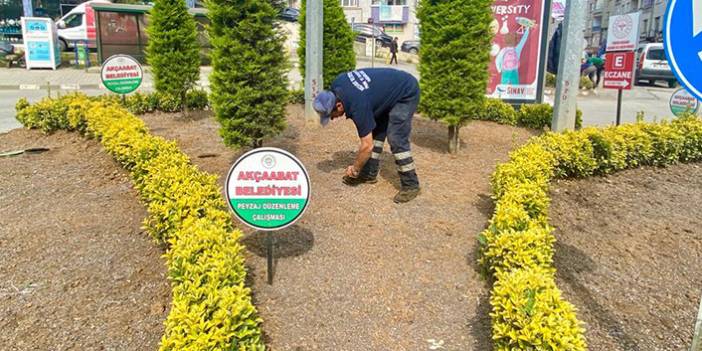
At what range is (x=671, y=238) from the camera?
4.95m

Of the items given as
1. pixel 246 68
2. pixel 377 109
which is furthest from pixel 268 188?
pixel 246 68

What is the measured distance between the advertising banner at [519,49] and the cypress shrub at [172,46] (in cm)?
591

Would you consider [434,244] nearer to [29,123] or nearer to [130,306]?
[130,306]

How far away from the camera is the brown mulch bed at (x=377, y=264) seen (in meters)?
3.35

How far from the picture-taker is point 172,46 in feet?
29.8

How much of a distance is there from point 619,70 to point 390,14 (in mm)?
41807

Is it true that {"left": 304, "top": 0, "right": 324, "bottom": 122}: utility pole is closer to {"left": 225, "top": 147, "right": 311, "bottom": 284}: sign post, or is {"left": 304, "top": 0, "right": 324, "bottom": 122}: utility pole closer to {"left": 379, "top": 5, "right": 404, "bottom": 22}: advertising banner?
{"left": 225, "top": 147, "right": 311, "bottom": 284}: sign post

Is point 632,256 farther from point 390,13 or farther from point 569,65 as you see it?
point 390,13

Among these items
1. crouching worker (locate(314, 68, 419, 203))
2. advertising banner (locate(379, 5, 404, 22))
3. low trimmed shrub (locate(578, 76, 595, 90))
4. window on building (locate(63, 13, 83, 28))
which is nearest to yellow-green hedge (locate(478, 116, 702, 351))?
crouching worker (locate(314, 68, 419, 203))

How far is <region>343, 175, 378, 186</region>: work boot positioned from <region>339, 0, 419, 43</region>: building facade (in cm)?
4294

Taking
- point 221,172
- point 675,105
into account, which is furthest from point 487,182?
point 675,105

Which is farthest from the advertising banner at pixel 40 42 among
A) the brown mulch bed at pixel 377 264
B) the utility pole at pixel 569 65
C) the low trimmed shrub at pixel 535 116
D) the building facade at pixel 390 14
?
the building facade at pixel 390 14

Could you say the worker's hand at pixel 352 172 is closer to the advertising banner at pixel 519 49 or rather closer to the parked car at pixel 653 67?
the advertising banner at pixel 519 49

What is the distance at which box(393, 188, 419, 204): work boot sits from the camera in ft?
17.6
